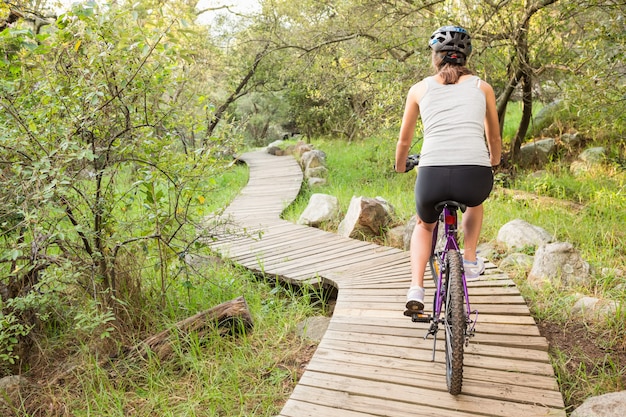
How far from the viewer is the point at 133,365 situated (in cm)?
365

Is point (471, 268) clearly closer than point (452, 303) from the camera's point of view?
No

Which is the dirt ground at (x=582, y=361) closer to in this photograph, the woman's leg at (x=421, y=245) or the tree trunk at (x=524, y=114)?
the woman's leg at (x=421, y=245)

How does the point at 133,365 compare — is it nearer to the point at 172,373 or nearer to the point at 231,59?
the point at 172,373

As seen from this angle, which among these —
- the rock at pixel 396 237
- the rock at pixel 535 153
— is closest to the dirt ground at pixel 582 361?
the rock at pixel 396 237

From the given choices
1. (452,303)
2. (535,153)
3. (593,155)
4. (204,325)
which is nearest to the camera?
(452,303)

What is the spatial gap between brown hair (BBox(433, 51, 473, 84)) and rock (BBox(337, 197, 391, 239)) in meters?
3.70

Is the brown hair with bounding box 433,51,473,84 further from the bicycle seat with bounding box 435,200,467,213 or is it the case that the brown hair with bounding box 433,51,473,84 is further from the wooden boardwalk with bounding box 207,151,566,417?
the wooden boardwalk with bounding box 207,151,566,417

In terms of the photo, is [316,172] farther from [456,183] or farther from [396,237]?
[456,183]

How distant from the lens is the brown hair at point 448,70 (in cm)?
269

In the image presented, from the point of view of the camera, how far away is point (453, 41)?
266 centimetres

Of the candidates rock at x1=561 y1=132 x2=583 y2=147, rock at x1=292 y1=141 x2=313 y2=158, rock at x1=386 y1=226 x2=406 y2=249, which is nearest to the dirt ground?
rock at x1=386 y1=226 x2=406 y2=249

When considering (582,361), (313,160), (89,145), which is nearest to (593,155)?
(313,160)

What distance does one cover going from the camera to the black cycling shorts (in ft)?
8.66

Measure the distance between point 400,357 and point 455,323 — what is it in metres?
0.81
